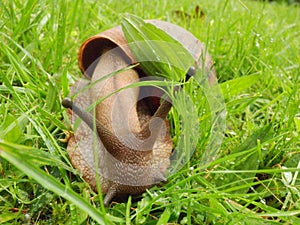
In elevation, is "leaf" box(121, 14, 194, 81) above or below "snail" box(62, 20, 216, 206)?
above

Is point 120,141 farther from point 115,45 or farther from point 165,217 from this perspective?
point 115,45

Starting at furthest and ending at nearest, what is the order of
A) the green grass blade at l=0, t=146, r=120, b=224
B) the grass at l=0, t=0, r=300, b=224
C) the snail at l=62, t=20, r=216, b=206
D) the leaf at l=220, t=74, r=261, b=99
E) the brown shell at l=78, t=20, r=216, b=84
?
1. the brown shell at l=78, t=20, r=216, b=84
2. the leaf at l=220, t=74, r=261, b=99
3. the snail at l=62, t=20, r=216, b=206
4. the grass at l=0, t=0, r=300, b=224
5. the green grass blade at l=0, t=146, r=120, b=224

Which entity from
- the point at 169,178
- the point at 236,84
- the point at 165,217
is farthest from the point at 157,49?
the point at 165,217

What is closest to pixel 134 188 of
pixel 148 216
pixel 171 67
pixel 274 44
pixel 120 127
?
pixel 148 216

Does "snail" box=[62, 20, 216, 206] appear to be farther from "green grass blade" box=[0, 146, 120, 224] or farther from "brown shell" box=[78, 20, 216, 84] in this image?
"green grass blade" box=[0, 146, 120, 224]

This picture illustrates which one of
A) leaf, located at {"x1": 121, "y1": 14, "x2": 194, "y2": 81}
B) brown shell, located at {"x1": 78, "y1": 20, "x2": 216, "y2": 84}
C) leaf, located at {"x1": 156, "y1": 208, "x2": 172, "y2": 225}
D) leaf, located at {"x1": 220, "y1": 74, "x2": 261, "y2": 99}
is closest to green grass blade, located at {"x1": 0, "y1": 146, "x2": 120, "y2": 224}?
leaf, located at {"x1": 156, "y1": 208, "x2": 172, "y2": 225}

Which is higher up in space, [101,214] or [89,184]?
[101,214]

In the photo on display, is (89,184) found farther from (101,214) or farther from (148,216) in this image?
(101,214)
